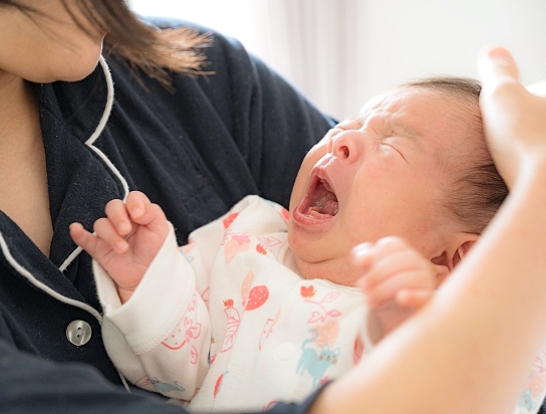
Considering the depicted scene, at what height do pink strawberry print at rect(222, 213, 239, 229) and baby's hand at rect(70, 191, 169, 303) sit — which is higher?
baby's hand at rect(70, 191, 169, 303)

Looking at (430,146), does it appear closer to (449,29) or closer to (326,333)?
(326,333)

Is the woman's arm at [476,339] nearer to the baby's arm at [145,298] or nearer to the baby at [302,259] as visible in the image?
the baby at [302,259]

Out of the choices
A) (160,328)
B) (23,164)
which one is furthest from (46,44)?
(160,328)

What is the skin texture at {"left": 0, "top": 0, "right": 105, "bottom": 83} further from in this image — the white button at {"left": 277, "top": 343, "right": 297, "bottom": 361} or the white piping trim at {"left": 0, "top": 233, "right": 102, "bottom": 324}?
the white button at {"left": 277, "top": 343, "right": 297, "bottom": 361}

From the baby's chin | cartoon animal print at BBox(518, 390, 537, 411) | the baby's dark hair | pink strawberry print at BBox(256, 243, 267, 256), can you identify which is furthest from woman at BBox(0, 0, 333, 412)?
cartoon animal print at BBox(518, 390, 537, 411)

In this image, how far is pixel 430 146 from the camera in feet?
3.40

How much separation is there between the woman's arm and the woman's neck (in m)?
0.55

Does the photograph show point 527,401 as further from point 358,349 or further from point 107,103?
point 107,103

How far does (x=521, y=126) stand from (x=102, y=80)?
0.70 m

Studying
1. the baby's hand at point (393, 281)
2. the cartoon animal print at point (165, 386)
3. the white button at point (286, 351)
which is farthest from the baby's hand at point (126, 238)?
the baby's hand at point (393, 281)

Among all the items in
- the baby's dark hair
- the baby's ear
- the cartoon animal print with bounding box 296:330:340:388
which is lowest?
the cartoon animal print with bounding box 296:330:340:388

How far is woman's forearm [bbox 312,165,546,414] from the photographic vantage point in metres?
0.57

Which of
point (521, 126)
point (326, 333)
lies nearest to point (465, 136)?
point (521, 126)

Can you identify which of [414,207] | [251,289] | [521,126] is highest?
[521,126]
